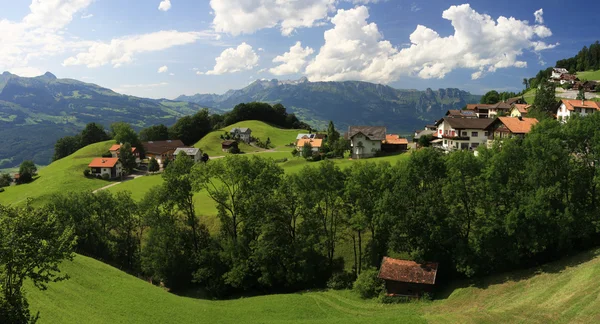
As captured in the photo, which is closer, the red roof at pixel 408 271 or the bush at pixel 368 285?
the red roof at pixel 408 271

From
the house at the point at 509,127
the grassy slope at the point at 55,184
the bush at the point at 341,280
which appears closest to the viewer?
the bush at the point at 341,280

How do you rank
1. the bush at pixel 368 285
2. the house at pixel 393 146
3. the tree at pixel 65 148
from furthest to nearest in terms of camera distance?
1. the tree at pixel 65 148
2. the house at pixel 393 146
3. the bush at pixel 368 285

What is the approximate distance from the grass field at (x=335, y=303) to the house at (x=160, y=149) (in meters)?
69.7

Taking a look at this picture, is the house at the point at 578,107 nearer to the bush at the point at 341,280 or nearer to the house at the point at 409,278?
the house at the point at 409,278

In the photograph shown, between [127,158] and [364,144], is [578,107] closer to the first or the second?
[364,144]

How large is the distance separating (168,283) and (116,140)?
269 ft

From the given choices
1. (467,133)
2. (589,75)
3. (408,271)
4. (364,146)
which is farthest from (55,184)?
(589,75)

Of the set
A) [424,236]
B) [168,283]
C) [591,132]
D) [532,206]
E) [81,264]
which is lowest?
[168,283]

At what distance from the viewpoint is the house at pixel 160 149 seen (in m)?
105

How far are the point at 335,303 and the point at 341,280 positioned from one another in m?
4.28

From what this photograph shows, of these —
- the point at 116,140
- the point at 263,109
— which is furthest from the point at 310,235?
the point at 263,109

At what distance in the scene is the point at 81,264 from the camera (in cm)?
3581

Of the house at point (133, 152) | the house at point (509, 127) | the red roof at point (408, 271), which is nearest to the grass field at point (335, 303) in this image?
the red roof at point (408, 271)

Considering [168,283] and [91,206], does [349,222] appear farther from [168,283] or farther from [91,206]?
[91,206]
